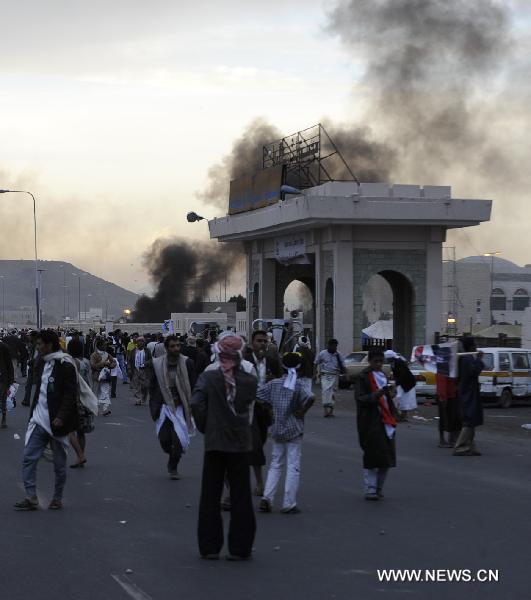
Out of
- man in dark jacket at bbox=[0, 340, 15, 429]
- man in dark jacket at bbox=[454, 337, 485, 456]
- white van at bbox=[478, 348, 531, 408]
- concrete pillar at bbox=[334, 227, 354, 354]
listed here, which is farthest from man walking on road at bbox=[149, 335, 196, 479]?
concrete pillar at bbox=[334, 227, 354, 354]

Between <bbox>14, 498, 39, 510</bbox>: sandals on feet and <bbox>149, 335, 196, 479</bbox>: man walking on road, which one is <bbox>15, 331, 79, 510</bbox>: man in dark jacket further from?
<bbox>149, 335, 196, 479</bbox>: man walking on road

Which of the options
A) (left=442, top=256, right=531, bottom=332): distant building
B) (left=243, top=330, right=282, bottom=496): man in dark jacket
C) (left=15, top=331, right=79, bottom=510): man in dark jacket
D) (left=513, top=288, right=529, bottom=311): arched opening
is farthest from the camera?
(left=513, top=288, right=529, bottom=311): arched opening

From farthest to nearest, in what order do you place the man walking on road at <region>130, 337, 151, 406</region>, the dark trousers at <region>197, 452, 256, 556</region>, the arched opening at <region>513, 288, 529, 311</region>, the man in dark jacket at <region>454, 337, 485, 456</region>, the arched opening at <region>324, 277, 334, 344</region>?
the arched opening at <region>513, 288, 529, 311</region>
the arched opening at <region>324, 277, 334, 344</region>
the man walking on road at <region>130, 337, 151, 406</region>
the man in dark jacket at <region>454, 337, 485, 456</region>
the dark trousers at <region>197, 452, 256, 556</region>

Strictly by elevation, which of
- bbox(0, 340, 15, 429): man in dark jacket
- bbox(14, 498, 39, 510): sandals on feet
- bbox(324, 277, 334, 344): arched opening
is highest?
bbox(324, 277, 334, 344): arched opening

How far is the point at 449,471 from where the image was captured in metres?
15.4

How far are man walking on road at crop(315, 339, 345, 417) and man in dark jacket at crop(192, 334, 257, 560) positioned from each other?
16.5 metres

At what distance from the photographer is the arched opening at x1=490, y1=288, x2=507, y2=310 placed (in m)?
95.7

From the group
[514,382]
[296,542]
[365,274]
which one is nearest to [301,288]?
[365,274]

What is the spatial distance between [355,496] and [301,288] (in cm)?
7999

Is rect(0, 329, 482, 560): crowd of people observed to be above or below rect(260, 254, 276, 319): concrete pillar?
below

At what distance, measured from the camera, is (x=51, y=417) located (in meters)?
11.4

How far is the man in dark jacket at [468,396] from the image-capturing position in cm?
1741

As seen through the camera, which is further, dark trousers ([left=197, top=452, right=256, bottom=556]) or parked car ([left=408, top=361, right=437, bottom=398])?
parked car ([left=408, top=361, right=437, bottom=398])

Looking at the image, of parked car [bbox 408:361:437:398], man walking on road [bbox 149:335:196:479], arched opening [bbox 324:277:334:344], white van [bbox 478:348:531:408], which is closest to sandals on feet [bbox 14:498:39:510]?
man walking on road [bbox 149:335:196:479]
